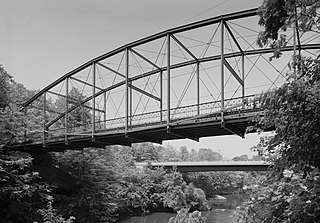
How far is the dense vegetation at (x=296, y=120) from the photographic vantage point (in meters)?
3.70

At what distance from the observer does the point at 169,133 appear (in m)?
18.3

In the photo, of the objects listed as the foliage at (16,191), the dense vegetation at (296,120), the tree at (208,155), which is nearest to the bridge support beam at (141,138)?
the foliage at (16,191)

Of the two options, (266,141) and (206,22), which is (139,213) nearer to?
(206,22)

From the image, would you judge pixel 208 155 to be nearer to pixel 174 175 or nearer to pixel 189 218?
pixel 174 175

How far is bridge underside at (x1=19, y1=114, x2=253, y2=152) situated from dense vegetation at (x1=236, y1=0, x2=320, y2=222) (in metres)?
9.58

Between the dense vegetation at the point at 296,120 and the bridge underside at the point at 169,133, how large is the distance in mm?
9578

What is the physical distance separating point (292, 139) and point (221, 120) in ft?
39.4

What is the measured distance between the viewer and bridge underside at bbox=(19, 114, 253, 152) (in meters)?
16.1

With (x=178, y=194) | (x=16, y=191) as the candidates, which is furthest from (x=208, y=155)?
(x=16, y=191)

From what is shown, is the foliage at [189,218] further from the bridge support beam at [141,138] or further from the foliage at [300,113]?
the foliage at [300,113]

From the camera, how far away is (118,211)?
34.1 meters

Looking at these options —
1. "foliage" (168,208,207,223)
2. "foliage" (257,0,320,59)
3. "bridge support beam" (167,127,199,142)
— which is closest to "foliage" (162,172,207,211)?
"bridge support beam" (167,127,199,142)

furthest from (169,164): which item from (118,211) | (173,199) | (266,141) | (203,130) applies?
(266,141)

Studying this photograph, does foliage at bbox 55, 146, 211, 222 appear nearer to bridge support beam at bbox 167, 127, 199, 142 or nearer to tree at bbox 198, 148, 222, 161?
bridge support beam at bbox 167, 127, 199, 142
